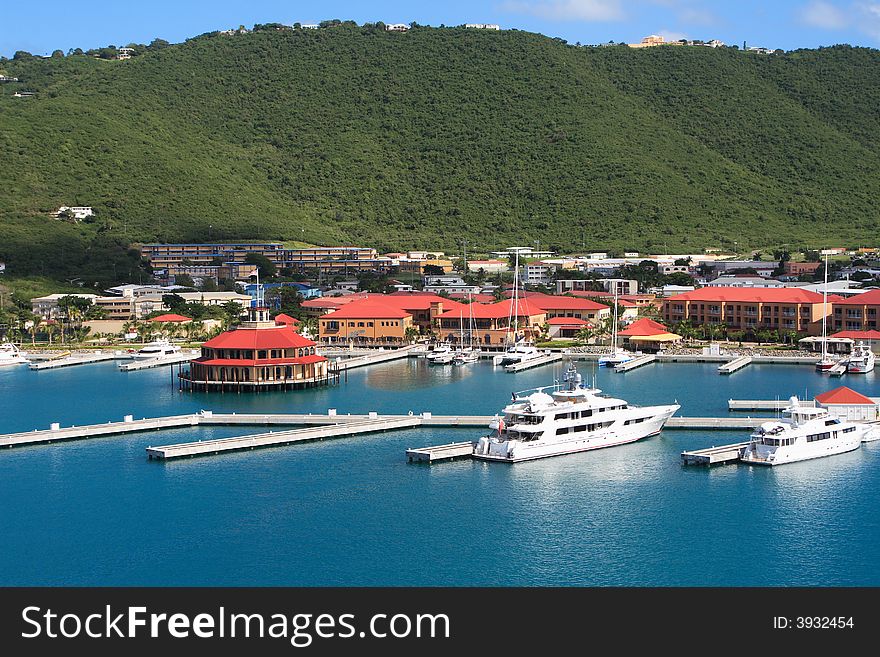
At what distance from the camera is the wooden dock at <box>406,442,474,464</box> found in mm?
48906

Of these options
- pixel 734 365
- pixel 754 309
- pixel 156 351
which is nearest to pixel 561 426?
pixel 734 365

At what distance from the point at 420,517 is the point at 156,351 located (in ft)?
163

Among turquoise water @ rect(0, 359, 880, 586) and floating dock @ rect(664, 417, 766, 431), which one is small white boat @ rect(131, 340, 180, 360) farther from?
floating dock @ rect(664, 417, 766, 431)

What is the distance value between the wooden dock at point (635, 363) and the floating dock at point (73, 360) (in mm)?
33713

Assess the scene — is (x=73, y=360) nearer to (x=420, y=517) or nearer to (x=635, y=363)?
(x=635, y=363)

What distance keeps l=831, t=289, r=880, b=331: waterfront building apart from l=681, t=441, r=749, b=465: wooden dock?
149 feet

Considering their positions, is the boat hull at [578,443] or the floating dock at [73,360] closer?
the boat hull at [578,443]

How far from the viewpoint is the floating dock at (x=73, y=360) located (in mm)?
85125

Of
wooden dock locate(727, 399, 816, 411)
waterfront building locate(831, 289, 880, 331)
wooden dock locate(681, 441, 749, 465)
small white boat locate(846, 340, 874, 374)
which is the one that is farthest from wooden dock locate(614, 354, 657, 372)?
wooden dock locate(681, 441, 749, 465)

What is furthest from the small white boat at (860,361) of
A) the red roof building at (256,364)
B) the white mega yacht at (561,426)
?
the red roof building at (256,364)

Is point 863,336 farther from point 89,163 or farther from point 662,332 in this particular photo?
point 89,163

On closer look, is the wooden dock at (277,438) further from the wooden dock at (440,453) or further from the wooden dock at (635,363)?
the wooden dock at (635,363)

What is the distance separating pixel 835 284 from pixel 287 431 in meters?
69.9

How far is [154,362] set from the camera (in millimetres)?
85125
